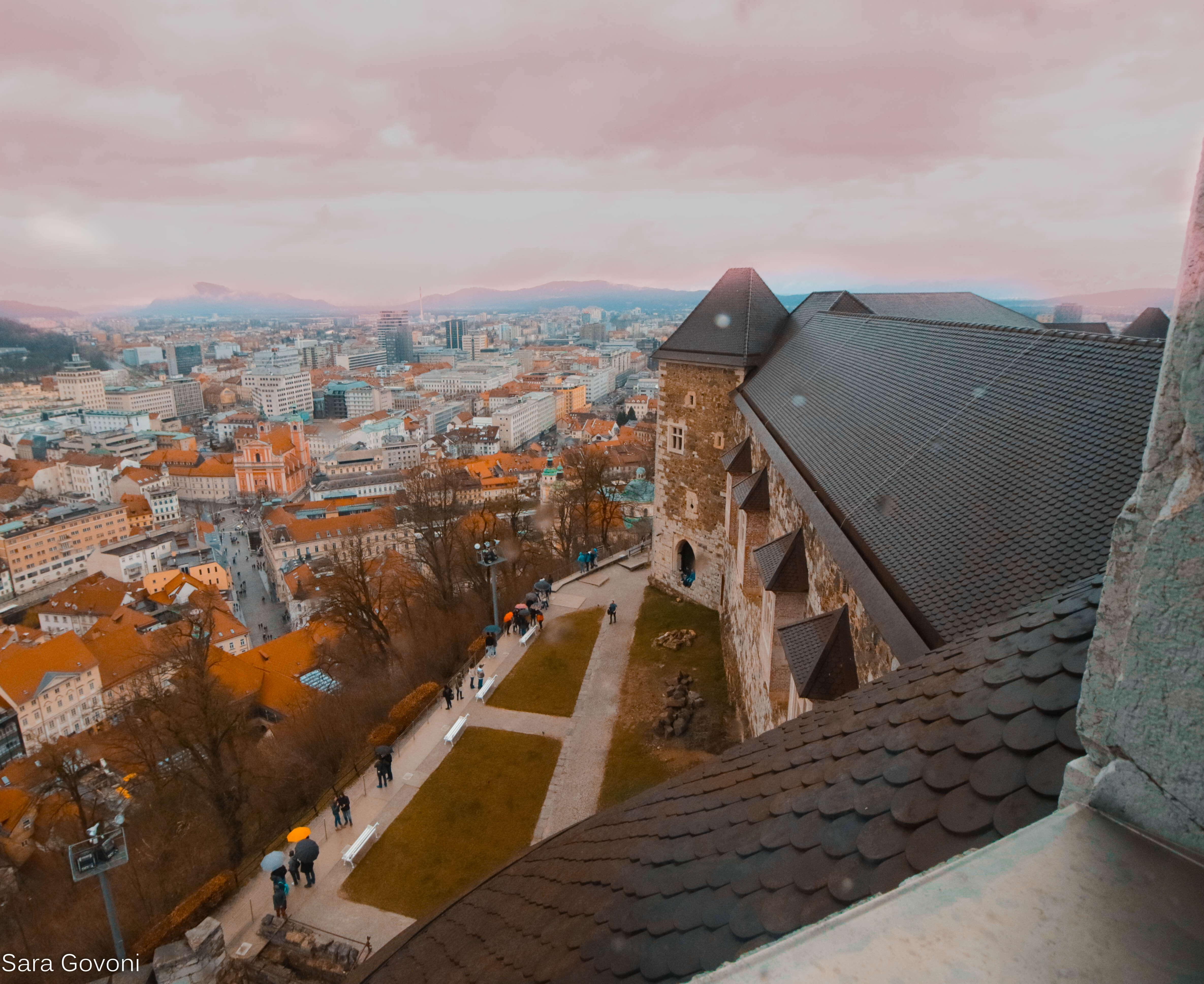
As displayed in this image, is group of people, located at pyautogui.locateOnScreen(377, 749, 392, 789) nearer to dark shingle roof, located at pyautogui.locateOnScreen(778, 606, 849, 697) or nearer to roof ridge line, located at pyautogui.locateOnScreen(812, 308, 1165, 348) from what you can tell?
dark shingle roof, located at pyautogui.locateOnScreen(778, 606, 849, 697)

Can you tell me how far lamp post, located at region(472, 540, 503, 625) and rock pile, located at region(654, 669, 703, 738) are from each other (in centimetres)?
565

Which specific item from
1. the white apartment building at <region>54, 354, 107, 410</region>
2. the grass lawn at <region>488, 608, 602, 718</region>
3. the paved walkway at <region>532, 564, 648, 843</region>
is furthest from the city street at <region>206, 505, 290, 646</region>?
the white apartment building at <region>54, 354, 107, 410</region>

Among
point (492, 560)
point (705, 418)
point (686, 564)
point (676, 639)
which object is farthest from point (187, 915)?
point (705, 418)

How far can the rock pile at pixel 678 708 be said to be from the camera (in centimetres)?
1368

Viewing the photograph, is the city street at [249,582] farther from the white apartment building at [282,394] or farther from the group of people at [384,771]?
the white apartment building at [282,394]

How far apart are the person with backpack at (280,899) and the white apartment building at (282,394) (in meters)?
118

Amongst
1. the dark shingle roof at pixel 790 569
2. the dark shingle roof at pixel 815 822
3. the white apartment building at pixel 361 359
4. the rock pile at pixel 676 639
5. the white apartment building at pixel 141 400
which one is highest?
the dark shingle roof at pixel 815 822

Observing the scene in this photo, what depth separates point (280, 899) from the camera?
32.6 ft

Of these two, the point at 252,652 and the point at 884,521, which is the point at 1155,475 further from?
the point at 252,652

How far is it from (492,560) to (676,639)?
5202 millimetres

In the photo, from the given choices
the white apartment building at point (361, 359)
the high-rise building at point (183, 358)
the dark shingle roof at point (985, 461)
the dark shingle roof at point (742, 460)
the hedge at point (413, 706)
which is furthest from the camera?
the white apartment building at point (361, 359)

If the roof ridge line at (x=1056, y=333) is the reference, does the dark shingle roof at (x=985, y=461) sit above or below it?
below

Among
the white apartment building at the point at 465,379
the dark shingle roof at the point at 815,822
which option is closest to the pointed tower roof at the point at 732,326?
the dark shingle roof at the point at 815,822

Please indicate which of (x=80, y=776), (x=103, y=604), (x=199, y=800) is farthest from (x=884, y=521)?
(x=103, y=604)
